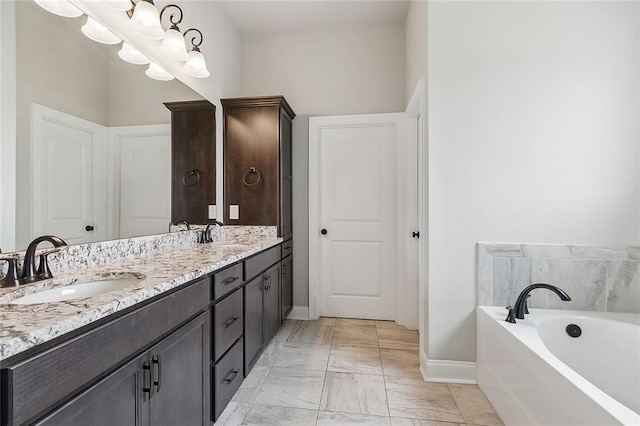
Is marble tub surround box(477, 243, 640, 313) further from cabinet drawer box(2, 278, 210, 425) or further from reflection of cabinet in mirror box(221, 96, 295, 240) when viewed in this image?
cabinet drawer box(2, 278, 210, 425)

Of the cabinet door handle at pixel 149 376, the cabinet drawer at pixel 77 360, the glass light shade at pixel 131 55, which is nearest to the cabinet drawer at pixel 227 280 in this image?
the cabinet drawer at pixel 77 360

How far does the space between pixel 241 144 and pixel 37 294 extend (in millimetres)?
1925

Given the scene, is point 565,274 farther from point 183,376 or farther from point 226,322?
point 183,376

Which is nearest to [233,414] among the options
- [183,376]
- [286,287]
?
[183,376]

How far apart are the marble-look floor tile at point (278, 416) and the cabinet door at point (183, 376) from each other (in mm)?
292

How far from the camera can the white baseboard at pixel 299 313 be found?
9.86ft

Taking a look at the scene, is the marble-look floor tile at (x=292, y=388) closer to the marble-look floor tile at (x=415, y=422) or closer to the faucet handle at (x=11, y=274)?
the marble-look floor tile at (x=415, y=422)

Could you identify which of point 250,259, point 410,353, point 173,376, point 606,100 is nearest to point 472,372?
point 410,353

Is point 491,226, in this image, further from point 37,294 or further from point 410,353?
point 37,294

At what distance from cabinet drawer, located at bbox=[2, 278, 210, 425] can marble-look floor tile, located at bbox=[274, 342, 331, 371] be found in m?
1.24

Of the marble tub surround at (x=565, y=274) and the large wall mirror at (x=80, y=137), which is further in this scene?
the marble tub surround at (x=565, y=274)

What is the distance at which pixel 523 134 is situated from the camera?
186 centimetres

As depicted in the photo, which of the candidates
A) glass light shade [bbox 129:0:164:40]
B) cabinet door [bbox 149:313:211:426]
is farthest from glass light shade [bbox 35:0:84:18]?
cabinet door [bbox 149:313:211:426]

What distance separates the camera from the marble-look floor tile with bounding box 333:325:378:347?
2465 mm
